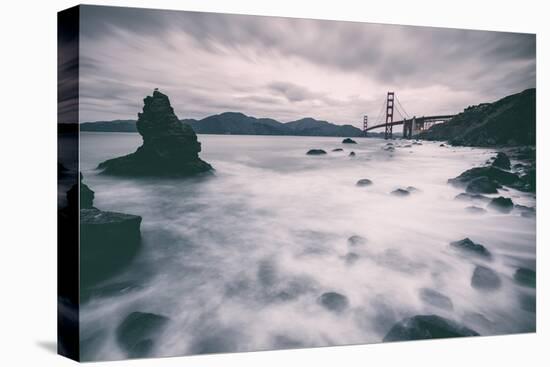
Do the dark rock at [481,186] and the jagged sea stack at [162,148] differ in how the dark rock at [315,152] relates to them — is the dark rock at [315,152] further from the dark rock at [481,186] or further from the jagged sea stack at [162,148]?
the dark rock at [481,186]

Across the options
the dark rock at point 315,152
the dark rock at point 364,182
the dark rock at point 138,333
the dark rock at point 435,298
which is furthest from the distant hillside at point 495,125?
the dark rock at point 138,333

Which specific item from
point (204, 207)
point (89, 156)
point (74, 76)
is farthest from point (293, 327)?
point (74, 76)

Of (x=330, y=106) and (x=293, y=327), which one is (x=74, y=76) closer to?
(x=330, y=106)

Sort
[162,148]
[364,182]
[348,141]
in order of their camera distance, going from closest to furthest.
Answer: [162,148]
[364,182]
[348,141]

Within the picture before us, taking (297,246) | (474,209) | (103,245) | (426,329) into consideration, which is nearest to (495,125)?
(474,209)

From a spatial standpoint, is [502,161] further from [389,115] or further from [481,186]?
[389,115]

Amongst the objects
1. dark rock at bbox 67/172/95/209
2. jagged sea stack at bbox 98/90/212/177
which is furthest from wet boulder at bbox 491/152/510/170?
dark rock at bbox 67/172/95/209

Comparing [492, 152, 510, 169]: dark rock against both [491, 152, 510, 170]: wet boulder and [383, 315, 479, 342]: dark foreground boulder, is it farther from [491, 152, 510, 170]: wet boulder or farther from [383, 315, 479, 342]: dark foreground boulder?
[383, 315, 479, 342]: dark foreground boulder
